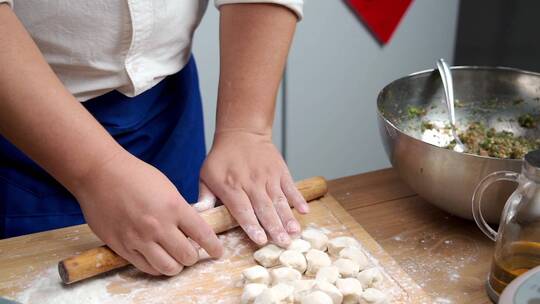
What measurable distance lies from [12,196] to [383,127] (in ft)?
1.85

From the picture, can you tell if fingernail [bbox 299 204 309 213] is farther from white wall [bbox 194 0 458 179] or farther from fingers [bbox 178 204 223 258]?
white wall [bbox 194 0 458 179]

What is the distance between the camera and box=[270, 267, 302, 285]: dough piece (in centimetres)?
77

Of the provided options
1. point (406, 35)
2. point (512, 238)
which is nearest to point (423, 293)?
point (512, 238)

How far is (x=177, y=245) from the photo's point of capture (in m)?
0.75

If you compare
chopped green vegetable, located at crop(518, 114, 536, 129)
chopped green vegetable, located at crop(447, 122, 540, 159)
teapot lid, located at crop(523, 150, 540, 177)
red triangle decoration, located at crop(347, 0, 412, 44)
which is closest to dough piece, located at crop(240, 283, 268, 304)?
teapot lid, located at crop(523, 150, 540, 177)

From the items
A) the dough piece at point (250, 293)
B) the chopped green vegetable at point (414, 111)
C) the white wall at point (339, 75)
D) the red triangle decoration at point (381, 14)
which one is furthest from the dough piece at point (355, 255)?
the red triangle decoration at point (381, 14)

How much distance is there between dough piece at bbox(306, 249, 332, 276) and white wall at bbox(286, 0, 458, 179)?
3.67 ft

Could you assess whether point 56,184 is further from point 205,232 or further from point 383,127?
point 383,127

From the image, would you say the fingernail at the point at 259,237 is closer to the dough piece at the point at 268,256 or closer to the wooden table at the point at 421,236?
the dough piece at the point at 268,256

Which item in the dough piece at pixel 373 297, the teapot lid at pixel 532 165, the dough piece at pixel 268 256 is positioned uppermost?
the teapot lid at pixel 532 165

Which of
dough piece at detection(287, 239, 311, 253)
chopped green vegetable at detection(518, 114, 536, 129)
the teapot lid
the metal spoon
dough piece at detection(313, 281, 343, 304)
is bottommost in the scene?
dough piece at detection(287, 239, 311, 253)

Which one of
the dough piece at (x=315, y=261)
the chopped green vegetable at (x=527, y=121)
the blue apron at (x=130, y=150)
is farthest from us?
the chopped green vegetable at (x=527, y=121)

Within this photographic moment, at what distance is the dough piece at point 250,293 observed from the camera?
72 centimetres

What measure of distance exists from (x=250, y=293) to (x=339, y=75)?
1.32 m
